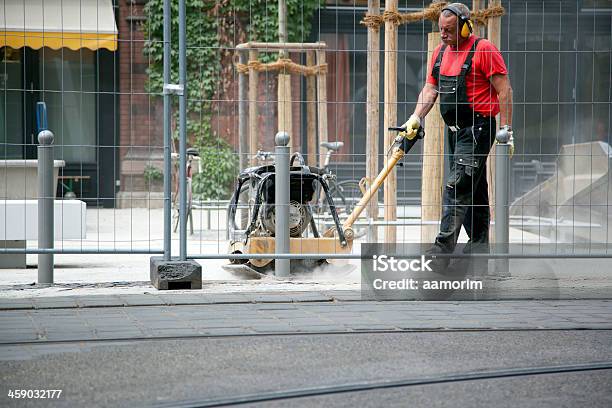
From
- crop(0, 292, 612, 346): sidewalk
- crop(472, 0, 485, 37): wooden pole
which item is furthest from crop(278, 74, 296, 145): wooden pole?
crop(0, 292, 612, 346): sidewalk

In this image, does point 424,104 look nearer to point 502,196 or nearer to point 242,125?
point 502,196

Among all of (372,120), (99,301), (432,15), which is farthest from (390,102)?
(99,301)

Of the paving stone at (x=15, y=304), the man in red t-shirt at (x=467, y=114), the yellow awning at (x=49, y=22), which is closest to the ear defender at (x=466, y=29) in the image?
the man in red t-shirt at (x=467, y=114)

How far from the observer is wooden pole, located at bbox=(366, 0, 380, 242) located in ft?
31.5

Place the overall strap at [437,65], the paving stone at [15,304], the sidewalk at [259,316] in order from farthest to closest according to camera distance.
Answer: the overall strap at [437,65], the paving stone at [15,304], the sidewalk at [259,316]

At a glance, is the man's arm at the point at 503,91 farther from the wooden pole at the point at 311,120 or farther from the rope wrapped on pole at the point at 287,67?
the rope wrapped on pole at the point at 287,67

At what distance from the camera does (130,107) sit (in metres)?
8.95

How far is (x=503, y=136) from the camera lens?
8469mm

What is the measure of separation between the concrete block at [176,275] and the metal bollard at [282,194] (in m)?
0.91

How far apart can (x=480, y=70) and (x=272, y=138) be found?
Answer: 3.58 m

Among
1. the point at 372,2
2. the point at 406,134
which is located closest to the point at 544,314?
the point at 406,134

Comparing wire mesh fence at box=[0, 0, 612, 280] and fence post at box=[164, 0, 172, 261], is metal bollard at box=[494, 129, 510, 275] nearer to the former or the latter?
wire mesh fence at box=[0, 0, 612, 280]

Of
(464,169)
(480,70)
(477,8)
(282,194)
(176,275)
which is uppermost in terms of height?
(477,8)

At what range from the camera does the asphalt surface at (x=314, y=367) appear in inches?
169
